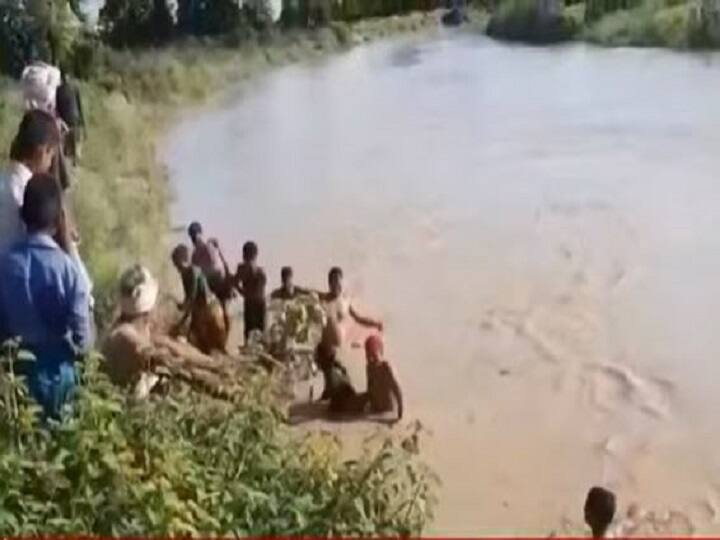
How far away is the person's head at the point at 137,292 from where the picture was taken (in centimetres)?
193

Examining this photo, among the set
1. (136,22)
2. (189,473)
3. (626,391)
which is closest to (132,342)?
(189,473)

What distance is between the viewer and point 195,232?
1.96 meters

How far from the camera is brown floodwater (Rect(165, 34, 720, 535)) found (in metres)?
1.81

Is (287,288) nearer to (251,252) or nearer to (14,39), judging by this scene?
(251,252)

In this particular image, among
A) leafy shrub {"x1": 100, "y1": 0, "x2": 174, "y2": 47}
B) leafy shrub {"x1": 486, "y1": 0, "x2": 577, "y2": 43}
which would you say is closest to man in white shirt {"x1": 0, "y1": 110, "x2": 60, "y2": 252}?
leafy shrub {"x1": 100, "y1": 0, "x2": 174, "y2": 47}

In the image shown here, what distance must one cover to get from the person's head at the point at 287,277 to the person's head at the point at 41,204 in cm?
28

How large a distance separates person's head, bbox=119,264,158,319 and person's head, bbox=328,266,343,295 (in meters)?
0.21

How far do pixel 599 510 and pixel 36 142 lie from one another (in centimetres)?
80

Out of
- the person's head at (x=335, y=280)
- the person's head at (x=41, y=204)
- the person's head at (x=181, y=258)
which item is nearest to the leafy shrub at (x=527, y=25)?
the person's head at (x=335, y=280)

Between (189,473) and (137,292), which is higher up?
(137,292)

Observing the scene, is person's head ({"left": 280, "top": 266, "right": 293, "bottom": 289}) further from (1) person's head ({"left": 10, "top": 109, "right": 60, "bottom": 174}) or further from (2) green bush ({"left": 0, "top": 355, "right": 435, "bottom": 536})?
(1) person's head ({"left": 10, "top": 109, "right": 60, "bottom": 174})

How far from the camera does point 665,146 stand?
6.14ft

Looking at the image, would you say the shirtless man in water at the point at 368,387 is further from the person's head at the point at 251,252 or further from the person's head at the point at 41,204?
the person's head at the point at 41,204

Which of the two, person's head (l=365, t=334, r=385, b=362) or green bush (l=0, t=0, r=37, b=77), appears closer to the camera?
person's head (l=365, t=334, r=385, b=362)
